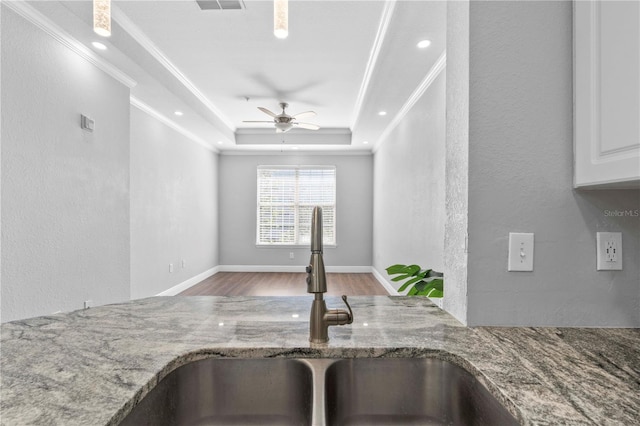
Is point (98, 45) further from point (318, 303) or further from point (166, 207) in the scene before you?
point (318, 303)

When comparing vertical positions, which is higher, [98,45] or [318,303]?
[98,45]

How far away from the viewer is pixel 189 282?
18.4 ft

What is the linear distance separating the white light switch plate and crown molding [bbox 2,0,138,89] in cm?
311

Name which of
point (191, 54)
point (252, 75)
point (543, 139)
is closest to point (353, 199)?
point (252, 75)

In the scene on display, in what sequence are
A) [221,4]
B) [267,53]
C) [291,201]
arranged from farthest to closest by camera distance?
[291,201] → [267,53] → [221,4]

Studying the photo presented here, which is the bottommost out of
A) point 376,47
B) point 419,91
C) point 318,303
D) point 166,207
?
point 318,303

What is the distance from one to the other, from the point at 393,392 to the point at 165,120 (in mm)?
4893

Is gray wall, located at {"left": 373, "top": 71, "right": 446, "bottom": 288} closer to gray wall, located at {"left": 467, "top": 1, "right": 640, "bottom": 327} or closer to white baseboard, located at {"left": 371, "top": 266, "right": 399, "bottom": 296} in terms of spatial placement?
white baseboard, located at {"left": 371, "top": 266, "right": 399, "bottom": 296}

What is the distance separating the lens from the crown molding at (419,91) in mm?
2869

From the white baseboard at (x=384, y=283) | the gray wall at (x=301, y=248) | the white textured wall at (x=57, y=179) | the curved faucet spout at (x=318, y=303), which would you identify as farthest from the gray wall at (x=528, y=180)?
the gray wall at (x=301, y=248)

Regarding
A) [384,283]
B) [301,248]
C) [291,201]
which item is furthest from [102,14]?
[301,248]

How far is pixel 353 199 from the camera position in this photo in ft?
23.1

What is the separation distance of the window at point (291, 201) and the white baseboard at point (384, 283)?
1.07 metres

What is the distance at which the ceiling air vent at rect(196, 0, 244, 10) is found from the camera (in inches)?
91.0
